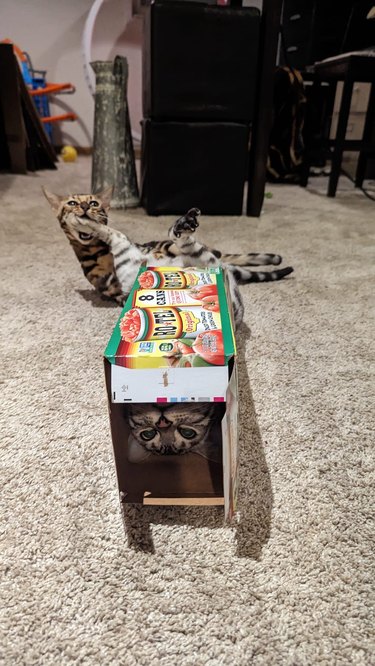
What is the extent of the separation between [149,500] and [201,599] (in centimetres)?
11

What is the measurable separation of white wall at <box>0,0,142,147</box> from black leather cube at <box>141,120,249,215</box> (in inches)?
79.7

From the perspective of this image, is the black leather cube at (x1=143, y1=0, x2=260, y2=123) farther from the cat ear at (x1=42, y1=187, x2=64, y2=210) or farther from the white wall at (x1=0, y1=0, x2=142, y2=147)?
the white wall at (x1=0, y1=0, x2=142, y2=147)

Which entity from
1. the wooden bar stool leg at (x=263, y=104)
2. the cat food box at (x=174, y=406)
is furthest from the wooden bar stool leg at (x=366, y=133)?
the cat food box at (x=174, y=406)

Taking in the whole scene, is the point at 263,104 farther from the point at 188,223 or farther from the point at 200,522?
the point at 200,522

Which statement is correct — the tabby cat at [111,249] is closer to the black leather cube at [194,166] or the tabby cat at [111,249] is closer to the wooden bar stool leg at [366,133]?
the black leather cube at [194,166]

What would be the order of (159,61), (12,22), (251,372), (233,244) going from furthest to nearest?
(12,22) < (159,61) < (233,244) < (251,372)

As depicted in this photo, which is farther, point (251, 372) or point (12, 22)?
point (12, 22)

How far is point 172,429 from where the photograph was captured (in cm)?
48

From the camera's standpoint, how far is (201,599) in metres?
0.43

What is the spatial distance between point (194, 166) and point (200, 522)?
152 centimetres

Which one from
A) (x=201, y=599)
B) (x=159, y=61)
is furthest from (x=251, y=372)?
(x=159, y=61)

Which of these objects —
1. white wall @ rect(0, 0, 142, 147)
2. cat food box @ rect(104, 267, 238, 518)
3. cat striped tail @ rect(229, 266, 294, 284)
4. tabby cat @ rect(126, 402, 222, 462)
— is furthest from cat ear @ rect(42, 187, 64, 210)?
white wall @ rect(0, 0, 142, 147)

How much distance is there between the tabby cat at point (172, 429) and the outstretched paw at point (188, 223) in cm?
43

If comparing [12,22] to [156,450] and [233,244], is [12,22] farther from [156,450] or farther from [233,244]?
[156,450]
